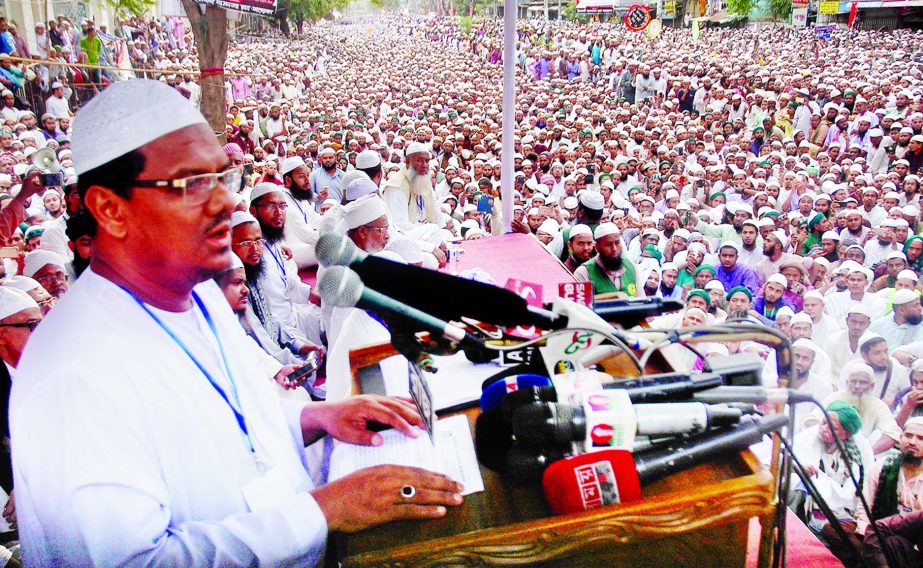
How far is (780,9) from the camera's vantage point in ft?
103

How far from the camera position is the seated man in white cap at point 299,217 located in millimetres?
5527

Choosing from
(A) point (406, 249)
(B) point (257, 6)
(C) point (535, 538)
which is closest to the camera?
(C) point (535, 538)

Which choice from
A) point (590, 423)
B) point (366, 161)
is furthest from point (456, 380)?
point (366, 161)

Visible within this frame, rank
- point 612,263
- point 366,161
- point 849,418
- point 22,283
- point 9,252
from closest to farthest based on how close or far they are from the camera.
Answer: point 22,283, point 849,418, point 9,252, point 612,263, point 366,161

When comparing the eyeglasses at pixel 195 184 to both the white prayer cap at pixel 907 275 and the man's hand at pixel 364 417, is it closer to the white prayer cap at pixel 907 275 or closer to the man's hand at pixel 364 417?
the man's hand at pixel 364 417

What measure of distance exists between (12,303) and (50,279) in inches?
64.8

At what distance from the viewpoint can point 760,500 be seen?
3.71 ft

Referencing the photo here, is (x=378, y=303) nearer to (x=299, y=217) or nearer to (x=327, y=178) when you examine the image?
(x=299, y=217)

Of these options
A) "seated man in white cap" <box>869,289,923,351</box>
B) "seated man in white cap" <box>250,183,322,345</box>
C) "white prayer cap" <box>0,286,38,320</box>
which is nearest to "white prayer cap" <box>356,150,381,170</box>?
"seated man in white cap" <box>250,183,322,345</box>

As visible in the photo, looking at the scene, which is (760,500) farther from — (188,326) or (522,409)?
(188,326)

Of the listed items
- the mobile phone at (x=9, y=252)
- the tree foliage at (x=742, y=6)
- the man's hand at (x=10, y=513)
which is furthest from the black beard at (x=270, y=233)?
the tree foliage at (x=742, y=6)

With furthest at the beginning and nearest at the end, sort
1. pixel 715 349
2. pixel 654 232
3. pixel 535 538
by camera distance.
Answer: pixel 654 232
pixel 715 349
pixel 535 538

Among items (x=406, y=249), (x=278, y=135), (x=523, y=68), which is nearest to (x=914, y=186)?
(x=406, y=249)

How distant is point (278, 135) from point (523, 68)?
40.4ft
